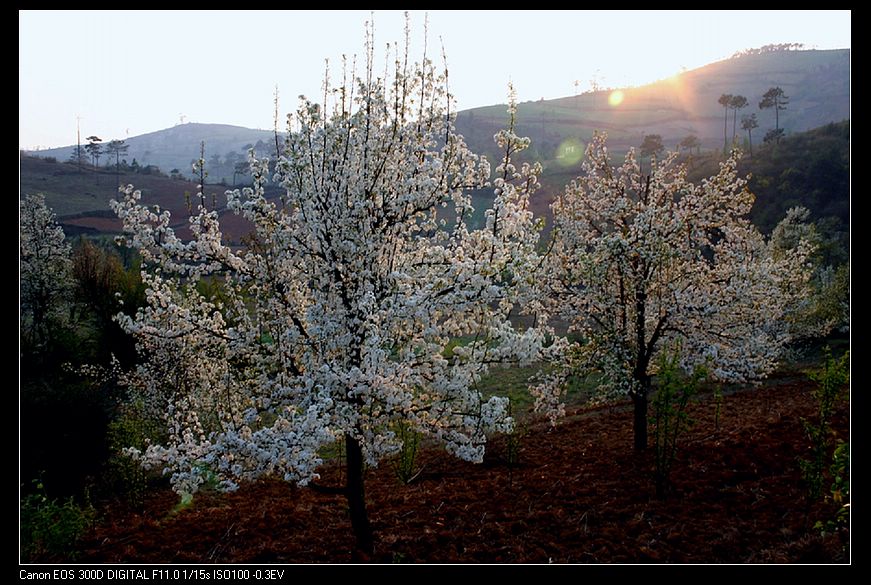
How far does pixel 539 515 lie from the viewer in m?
8.38

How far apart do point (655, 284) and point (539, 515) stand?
5.20m

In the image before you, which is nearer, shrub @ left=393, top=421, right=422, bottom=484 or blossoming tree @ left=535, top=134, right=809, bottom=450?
blossoming tree @ left=535, top=134, right=809, bottom=450

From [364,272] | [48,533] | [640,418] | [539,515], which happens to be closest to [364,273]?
[364,272]

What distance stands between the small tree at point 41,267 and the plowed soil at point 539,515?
19.4 meters

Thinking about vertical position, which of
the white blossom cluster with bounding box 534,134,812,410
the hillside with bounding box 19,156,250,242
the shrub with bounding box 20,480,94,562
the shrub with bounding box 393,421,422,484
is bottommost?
the shrub with bounding box 393,421,422,484

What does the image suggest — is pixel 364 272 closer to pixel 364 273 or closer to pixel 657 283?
pixel 364 273

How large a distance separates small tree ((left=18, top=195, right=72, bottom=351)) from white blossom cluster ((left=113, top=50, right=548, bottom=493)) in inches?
959

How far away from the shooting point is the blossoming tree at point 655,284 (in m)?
10.3

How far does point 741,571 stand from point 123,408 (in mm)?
15517

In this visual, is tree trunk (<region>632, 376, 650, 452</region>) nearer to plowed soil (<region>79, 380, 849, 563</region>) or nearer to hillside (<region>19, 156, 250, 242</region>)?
plowed soil (<region>79, 380, 849, 563</region>)

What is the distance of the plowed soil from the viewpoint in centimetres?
717

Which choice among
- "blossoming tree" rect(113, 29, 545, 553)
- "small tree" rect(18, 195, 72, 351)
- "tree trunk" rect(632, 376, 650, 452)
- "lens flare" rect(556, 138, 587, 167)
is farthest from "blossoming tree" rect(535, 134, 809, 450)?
"lens flare" rect(556, 138, 587, 167)

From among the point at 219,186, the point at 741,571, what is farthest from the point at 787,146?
the point at 219,186

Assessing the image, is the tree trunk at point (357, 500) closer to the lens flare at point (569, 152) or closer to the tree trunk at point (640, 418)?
the tree trunk at point (640, 418)
